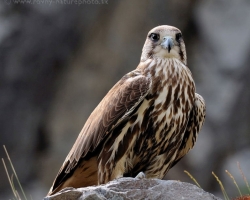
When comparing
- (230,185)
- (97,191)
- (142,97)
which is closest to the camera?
(97,191)

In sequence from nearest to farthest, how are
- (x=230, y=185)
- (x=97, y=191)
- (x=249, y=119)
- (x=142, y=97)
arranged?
(x=97, y=191) < (x=142, y=97) < (x=230, y=185) < (x=249, y=119)

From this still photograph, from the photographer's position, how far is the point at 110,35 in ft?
34.9

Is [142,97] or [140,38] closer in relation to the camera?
[142,97]

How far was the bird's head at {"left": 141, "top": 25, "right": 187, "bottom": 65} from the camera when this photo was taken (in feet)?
17.2

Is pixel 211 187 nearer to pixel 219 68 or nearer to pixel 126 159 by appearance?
pixel 219 68

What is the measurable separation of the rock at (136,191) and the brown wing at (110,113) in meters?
1.09

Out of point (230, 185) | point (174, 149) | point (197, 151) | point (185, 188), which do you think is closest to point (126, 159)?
point (174, 149)

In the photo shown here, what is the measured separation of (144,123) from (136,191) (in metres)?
1.16

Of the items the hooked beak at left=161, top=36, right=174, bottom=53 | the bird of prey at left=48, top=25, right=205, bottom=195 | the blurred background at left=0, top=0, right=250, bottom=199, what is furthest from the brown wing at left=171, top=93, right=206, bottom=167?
the blurred background at left=0, top=0, right=250, bottom=199

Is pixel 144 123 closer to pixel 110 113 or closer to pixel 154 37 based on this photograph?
pixel 110 113

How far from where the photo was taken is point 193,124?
5.34m

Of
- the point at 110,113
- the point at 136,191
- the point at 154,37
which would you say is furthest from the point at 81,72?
the point at 136,191

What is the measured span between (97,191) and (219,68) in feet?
23.5

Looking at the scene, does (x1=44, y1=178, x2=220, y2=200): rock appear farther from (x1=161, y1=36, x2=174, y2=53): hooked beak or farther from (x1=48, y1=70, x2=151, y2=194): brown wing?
(x1=161, y1=36, x2=174, y2=53): hooked beak
